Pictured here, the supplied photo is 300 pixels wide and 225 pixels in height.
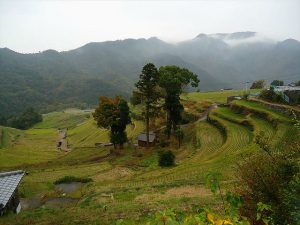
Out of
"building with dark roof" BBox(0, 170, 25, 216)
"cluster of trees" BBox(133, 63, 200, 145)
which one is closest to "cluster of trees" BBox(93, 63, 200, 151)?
"cluster of trees" BBox(133, 63, 200, 145)

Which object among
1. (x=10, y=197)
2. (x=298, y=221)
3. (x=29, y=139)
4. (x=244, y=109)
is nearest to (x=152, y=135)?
(x=244, y=109)

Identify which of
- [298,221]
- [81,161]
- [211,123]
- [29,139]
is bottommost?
[29,139]

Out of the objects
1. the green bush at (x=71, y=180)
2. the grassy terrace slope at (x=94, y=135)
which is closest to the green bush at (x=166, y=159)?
the green bush at (x=71, y=180)

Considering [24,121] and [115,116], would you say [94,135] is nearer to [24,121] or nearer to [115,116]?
[115,116]

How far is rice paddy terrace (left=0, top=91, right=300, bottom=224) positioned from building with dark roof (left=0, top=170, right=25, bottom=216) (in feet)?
4.43

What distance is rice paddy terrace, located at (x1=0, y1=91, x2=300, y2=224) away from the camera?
19219 mm

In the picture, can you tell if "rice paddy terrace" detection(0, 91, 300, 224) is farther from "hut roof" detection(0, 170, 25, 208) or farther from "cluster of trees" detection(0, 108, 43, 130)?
"cluster of trees" detection(0, 108, 43, 130)

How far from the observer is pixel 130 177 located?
Answer: 37188 mm

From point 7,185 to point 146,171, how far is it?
703 inches

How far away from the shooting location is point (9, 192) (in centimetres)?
2389

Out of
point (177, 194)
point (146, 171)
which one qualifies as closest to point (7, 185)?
point (177, 194)

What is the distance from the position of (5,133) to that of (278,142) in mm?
87372

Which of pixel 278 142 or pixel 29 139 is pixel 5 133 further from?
pixel 278 142

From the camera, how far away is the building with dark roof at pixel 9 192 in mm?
22759
